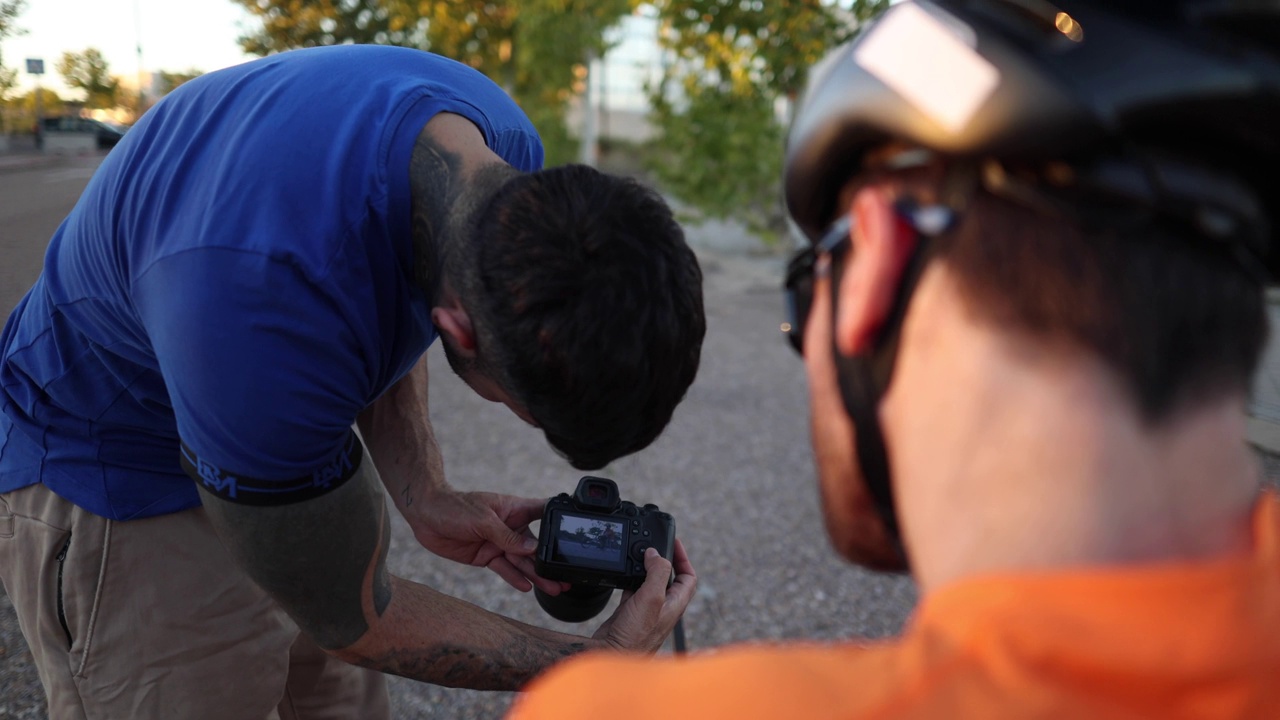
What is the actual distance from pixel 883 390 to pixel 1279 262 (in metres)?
0.38

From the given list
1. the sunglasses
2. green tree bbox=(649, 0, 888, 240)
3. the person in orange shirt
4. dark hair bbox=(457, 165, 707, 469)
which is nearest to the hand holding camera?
dark hair bbox=(457, 165, 707, 469)

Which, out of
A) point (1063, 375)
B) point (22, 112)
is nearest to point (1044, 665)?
point (1063, 375)

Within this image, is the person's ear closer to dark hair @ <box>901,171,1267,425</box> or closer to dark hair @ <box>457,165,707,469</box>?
dark hair @ <box>901,171,1267,425</box>

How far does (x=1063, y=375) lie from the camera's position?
705 millimetres

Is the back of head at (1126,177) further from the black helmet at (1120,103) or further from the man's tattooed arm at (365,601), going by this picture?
the man's tattooed arm at (365,601)

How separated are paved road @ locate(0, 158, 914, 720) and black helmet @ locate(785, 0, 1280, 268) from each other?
2.60 metres

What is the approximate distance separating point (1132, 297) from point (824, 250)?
35 cm

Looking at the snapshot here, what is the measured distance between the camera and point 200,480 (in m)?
1.51

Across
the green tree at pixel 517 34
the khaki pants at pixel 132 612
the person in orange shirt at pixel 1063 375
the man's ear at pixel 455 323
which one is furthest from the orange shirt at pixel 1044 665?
the green tree at pixel 517 34

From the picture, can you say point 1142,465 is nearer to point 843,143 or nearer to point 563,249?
point 843,143

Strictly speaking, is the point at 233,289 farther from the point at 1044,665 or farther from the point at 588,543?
the point at 1044,665

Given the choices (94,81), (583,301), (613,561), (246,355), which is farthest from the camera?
(94,81)

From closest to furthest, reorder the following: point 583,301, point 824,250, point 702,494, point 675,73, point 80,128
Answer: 1. point 824,250
2. point 583,301
3. point 702,494
4. point 80,128
5. point 675,73

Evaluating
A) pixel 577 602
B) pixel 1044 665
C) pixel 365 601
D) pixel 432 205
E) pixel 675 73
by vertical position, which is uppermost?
pixel 1044 665
